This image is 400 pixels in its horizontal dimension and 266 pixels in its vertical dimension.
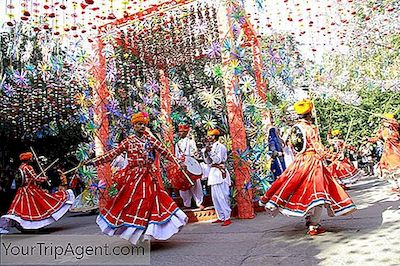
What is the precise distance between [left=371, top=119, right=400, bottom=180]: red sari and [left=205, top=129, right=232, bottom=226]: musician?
10.2 feet

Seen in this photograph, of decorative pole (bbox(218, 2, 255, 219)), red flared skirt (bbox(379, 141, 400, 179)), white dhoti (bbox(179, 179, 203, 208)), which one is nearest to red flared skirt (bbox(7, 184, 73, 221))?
white dhoti (bbox(179, 179, 203, 208))

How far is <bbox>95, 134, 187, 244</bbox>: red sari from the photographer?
4.83 metres

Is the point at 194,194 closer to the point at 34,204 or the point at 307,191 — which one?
the point at 34,204

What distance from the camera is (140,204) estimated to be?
4.93m

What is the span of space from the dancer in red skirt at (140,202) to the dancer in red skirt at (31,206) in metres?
2.67

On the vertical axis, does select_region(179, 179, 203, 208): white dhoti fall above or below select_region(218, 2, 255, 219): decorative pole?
below

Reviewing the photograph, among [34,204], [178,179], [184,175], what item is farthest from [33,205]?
[184,175]

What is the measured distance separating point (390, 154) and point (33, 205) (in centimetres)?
649

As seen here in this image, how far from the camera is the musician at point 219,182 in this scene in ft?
22.2

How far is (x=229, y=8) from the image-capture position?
727cm

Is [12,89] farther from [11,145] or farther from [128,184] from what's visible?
[128,184]

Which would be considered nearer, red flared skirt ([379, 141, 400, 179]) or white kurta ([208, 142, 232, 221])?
white kurta ([208, 142, 232, 221])

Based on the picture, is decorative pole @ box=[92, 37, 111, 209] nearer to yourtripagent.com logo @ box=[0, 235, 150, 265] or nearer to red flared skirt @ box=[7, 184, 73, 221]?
red flared skirt @ box=[7, 184, 73, 221]

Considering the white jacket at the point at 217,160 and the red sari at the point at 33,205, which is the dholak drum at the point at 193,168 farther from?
the red sari at the point at 33,205
